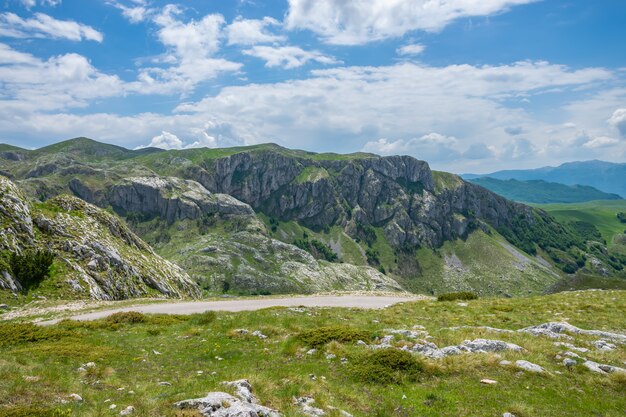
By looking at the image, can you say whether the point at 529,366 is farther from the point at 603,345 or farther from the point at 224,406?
the point at 224,406

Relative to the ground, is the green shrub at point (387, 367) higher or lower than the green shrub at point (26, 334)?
higher

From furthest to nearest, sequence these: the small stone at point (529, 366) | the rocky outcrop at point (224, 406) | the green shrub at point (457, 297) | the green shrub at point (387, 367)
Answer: the green shrub at point (457, 297)
the green shrub at point (387, 367)
the small stone at point (529, 366)
the rocky outcrop at point (224, 406)

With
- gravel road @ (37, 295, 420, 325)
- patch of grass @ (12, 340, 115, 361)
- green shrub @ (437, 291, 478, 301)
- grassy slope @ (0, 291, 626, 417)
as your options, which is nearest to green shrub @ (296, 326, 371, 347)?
grassy slope @ (0, 291, 626, 417)

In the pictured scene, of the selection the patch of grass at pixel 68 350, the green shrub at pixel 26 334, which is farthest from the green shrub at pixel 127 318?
the patch of grass at pixel 68 350

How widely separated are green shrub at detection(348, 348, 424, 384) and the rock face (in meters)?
46.0

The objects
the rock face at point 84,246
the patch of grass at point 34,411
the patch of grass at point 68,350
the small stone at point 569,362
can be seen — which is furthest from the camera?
the rock face at point 84,246

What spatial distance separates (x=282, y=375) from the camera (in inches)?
645

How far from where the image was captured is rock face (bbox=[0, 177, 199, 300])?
51469 mm

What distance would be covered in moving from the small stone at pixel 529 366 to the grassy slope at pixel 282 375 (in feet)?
1.13

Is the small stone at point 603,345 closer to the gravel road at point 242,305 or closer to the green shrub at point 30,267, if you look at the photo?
the gravel road at point 242,305

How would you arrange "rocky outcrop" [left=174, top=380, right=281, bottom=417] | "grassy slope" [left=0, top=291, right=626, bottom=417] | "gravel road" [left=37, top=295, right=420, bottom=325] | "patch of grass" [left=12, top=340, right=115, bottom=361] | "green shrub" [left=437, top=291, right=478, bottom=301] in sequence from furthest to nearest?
"green shrub" [left=437, top=291, right=478, bottom=301]
"gravel road" [left=37, top=295, right=420, bottom=325]
"patch of grass" [left=12, top=340, right=115, bottom=361]
"grassy slope" [left=0, top=291, right=626, bottom=417]
"rocky outcrop" [left=174, top=380, right=281, bottom=417]

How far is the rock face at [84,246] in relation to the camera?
51.5m

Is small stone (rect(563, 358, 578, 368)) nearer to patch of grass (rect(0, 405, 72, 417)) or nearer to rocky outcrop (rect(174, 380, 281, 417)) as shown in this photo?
rocky outcrop (rect(174, 380, 281, 417))

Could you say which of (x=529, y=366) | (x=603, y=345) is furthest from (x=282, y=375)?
(x=603, y=345)
